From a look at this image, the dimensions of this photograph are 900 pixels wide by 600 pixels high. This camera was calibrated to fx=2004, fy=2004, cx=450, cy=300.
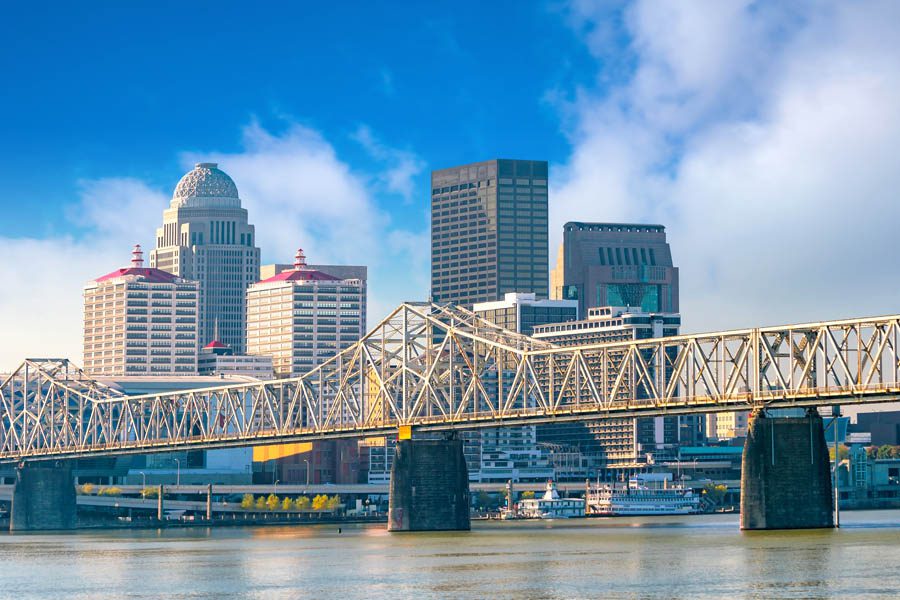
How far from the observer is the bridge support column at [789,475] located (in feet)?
449

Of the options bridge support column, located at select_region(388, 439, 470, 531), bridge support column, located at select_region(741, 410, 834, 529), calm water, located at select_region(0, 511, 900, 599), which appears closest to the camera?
calm water, located at select_region(0, 511, 900, 599)

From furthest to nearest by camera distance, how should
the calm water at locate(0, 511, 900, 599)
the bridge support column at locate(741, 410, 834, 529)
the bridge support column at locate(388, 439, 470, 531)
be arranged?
the bridge support column at locate(388, 439, 470, 531) < the bridge support column at locate(741, 410, 834, 529) < the calm water at locate(0, 511, 900, 599)

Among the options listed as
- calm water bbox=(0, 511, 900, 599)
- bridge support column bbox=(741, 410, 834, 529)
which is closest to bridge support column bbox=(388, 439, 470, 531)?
calm water bbox=(0, 511, 900, 599)

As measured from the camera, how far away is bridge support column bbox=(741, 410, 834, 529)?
136750 mm

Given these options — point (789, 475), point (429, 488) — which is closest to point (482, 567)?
point (789, 475)

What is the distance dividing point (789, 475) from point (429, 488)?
37257mm

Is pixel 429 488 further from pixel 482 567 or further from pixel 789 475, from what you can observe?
pixel 482 567

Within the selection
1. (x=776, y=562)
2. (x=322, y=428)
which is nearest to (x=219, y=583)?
(x=776, y=562)

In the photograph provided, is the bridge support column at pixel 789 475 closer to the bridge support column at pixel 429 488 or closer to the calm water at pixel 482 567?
the calm water at pixel 482 567

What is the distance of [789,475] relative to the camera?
137000mm

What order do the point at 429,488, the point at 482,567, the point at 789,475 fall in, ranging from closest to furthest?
the point at 482,567, the point at 789,475, the point at 429,488

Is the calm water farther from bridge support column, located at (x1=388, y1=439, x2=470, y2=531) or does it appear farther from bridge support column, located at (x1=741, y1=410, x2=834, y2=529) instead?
bridge support column, located at (x1=388, y1=439, x2=470, y2=531)

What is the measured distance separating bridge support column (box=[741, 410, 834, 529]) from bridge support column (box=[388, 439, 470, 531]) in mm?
33681

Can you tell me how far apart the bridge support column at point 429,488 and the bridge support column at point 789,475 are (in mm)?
33681
